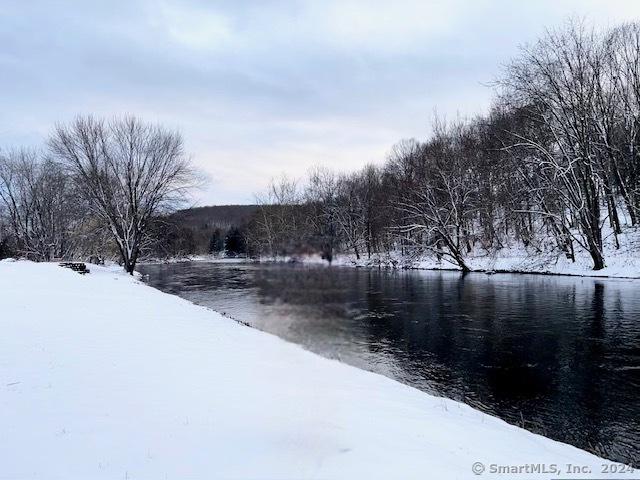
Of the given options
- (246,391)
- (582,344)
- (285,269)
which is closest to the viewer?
(285,269)

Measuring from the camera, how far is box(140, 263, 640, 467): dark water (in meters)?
3.47

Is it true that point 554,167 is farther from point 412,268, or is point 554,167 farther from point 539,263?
point 412,268

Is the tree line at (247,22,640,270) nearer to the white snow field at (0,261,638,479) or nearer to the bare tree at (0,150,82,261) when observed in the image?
the white snow field at (0,261,638,479)

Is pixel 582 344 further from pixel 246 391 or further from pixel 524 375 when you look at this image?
pixel 246 391

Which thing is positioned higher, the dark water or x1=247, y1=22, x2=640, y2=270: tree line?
x1=247, y1=22, x2=640, y2=270: tree line

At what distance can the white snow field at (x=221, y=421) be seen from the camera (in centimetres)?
373

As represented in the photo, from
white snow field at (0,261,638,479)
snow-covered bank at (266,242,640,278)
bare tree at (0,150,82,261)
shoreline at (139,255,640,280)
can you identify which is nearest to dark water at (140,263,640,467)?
shoreline at (139,255,640,280)

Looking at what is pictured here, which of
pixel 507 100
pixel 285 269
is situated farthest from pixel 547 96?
pixel 285 269

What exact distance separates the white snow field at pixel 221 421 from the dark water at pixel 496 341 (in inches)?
Answer: 22.0

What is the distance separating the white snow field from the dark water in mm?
560

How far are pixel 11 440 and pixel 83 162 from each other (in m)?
36.5

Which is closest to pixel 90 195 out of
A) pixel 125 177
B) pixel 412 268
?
pixel 125 177

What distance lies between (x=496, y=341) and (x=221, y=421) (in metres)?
9.79

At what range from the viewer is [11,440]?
3.89 meters
